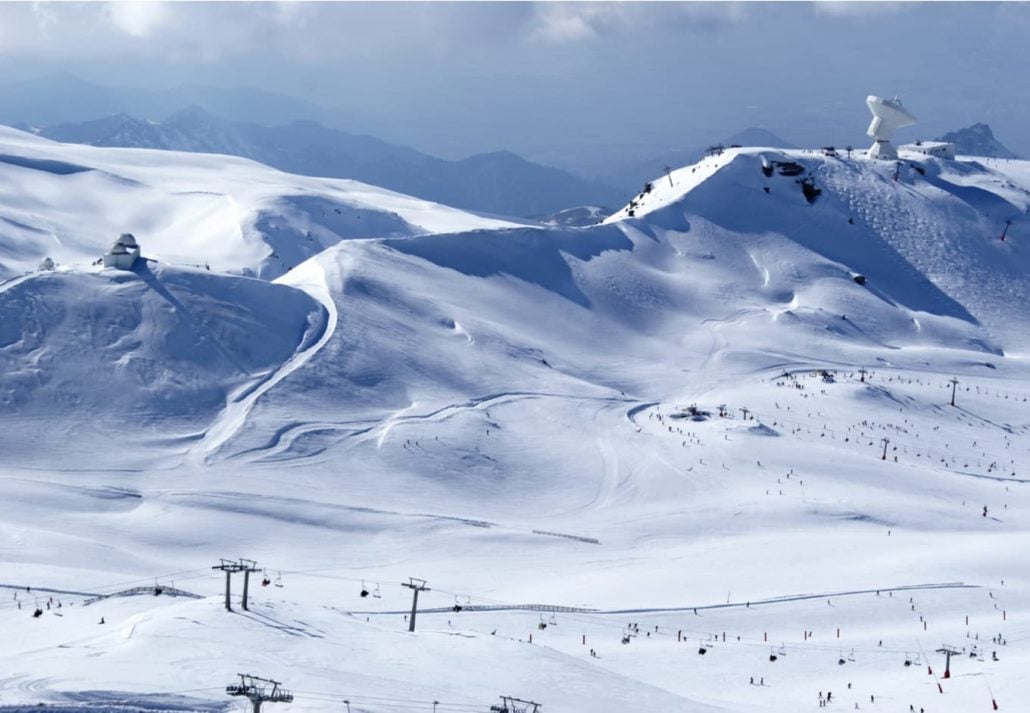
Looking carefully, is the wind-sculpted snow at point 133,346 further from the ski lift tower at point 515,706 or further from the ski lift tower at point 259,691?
the ski lift tower at point 515,706

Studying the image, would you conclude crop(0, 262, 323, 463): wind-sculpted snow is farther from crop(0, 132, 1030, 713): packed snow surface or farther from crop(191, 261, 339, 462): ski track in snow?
crop(191, 261, 339, 462): ski track in snow

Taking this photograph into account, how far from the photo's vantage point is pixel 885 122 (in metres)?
136

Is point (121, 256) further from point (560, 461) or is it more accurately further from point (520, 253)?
point (520, 253)

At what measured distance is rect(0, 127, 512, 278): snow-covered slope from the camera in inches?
5556

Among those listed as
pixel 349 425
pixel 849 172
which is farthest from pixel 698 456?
pixel 849 172

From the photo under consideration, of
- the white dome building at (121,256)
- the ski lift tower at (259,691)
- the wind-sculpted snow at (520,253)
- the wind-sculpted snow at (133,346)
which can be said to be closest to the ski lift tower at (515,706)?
the ski lift tower at (259,691)

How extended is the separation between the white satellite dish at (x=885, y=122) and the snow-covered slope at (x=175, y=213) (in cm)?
5643

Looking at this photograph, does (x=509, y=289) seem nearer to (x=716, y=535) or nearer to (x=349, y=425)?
(x=349, y=425)

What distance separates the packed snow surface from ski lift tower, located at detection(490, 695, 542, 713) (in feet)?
3.17

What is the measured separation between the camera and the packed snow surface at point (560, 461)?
43.7 metres

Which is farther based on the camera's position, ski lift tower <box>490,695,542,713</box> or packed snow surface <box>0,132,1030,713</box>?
packed snow surface <box>0,132,1030,713</box>

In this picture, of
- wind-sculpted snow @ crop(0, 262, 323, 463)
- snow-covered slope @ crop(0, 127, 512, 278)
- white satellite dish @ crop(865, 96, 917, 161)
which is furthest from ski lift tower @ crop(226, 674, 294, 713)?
white satellite dish @ crop(865, 96, 917, 161)

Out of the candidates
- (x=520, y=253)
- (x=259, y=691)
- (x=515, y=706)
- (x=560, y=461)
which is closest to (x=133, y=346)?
(x=560, y=461)

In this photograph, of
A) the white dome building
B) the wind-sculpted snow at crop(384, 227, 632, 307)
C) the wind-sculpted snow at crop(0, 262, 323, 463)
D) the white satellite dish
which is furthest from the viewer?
the white satellite dish
